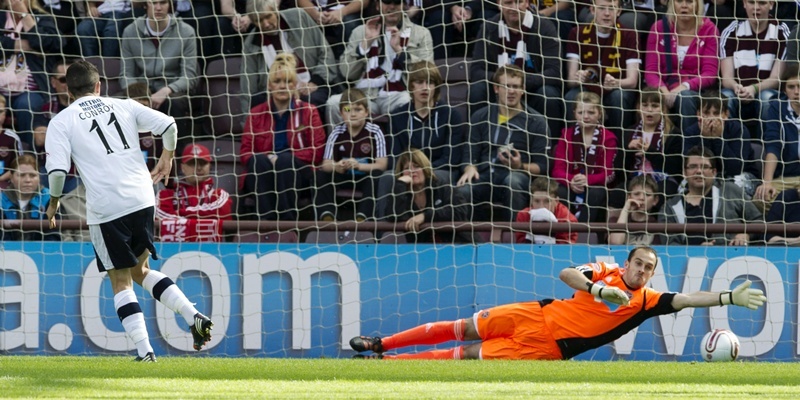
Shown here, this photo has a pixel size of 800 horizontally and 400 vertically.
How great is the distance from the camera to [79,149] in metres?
6.70

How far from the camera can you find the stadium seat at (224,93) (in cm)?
1050

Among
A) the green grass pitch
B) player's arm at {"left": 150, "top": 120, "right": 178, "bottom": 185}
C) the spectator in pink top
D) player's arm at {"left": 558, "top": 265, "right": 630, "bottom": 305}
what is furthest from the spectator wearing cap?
the spectator in pink top

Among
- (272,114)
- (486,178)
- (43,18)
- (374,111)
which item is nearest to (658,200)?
(486,178)

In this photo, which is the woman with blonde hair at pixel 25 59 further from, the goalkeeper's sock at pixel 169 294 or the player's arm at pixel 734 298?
the player's arm at pixel 734 298

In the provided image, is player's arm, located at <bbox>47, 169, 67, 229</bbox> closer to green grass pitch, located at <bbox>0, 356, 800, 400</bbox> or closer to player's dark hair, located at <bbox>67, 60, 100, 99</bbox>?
player's dark hair, located at <bbox>67, 60, 100, 99</bbox>

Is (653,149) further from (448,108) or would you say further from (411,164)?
(411,164)

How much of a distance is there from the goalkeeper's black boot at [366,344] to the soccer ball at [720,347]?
2207mm

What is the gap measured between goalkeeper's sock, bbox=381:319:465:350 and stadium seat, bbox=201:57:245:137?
2.89m

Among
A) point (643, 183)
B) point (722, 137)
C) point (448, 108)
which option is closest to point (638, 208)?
point (643, 183)

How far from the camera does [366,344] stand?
8430mm

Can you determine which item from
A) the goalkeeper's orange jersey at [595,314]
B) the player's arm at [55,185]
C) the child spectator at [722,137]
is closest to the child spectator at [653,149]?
the child spectator at [722,137]

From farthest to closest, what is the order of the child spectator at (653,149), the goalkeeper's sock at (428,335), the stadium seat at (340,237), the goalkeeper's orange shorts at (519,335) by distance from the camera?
the child spectator at (653,149)
the stadium seat at (340,237)
the goalkeeper's sock at (428,335)
the goalkeeper's orange shorts at (519,335)

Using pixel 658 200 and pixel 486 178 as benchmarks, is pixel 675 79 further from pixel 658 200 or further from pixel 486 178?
pixel 486 178

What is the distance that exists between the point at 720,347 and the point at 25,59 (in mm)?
6066
